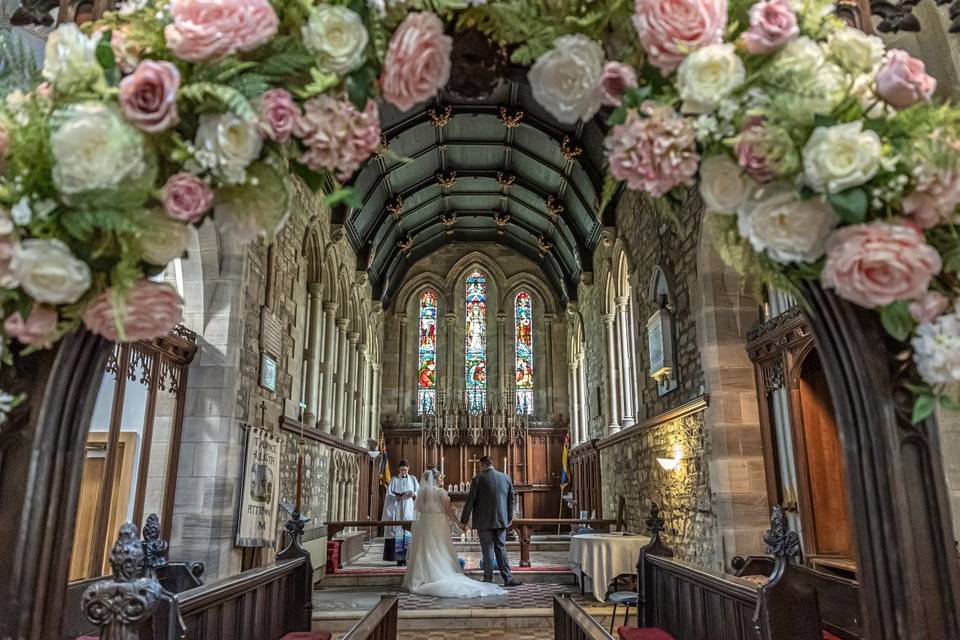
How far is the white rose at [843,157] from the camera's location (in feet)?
3.94

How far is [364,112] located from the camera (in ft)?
4.35

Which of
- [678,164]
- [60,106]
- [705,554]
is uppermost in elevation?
[60,106]

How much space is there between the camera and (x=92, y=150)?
1192 mm

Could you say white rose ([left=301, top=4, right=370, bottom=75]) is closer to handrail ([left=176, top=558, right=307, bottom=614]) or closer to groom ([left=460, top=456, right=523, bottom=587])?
handrail ([left=176, top=558, right=307, bottom=614])

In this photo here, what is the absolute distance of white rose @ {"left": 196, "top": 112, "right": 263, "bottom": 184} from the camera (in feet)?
4.05

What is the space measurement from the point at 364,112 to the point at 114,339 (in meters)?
0.67

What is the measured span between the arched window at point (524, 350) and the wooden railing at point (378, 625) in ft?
35.3

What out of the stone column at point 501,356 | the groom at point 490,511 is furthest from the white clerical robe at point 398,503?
the stone column at point 501,356

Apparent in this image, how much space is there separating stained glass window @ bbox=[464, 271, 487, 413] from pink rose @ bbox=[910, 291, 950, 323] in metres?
13.6

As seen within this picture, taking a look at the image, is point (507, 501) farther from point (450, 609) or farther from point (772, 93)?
point (772, 93)

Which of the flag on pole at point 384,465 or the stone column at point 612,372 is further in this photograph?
the flag on pole at point 384,465

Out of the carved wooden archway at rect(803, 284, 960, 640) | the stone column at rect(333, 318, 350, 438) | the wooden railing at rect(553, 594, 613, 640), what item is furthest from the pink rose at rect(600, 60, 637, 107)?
the stone column at rect(333, 318, 350, 438)

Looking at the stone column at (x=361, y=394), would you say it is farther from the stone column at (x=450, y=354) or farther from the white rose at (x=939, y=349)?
the white rose at (x=939, y=349)

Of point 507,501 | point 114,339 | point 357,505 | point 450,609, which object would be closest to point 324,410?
point 357,505
